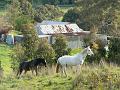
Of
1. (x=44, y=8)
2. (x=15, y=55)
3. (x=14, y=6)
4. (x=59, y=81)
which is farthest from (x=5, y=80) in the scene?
(x=44, y=8)

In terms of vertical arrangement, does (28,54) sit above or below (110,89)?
below

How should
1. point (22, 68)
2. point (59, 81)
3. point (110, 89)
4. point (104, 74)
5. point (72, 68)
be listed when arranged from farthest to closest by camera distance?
point (22, 68) < point (72, 68) < point (59, 81) < point (104, 74) < point (110, 89)

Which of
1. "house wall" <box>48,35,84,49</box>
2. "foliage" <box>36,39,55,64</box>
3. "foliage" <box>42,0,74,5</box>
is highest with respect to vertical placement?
"foliage" <box>42,0,74,5</box>

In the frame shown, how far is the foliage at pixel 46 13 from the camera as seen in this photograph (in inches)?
3826

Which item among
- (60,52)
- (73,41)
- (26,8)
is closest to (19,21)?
(26,8)

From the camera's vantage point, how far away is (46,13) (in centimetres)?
10056

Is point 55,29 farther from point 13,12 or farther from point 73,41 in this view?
point 13,12

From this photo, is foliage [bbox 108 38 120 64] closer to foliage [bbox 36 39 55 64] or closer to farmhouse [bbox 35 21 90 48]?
foliage [bbox 36 39 55 64]

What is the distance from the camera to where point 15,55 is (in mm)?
36625

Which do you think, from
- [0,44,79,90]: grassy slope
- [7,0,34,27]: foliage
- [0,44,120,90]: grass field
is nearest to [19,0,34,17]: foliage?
[7,0,34,27]: foliage

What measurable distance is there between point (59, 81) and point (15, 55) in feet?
78.5

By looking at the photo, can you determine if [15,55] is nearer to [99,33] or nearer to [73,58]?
[73,58]

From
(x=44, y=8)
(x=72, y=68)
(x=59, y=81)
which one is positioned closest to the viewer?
(x=59, y=81)

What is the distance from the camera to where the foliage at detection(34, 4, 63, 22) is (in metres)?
97.2
